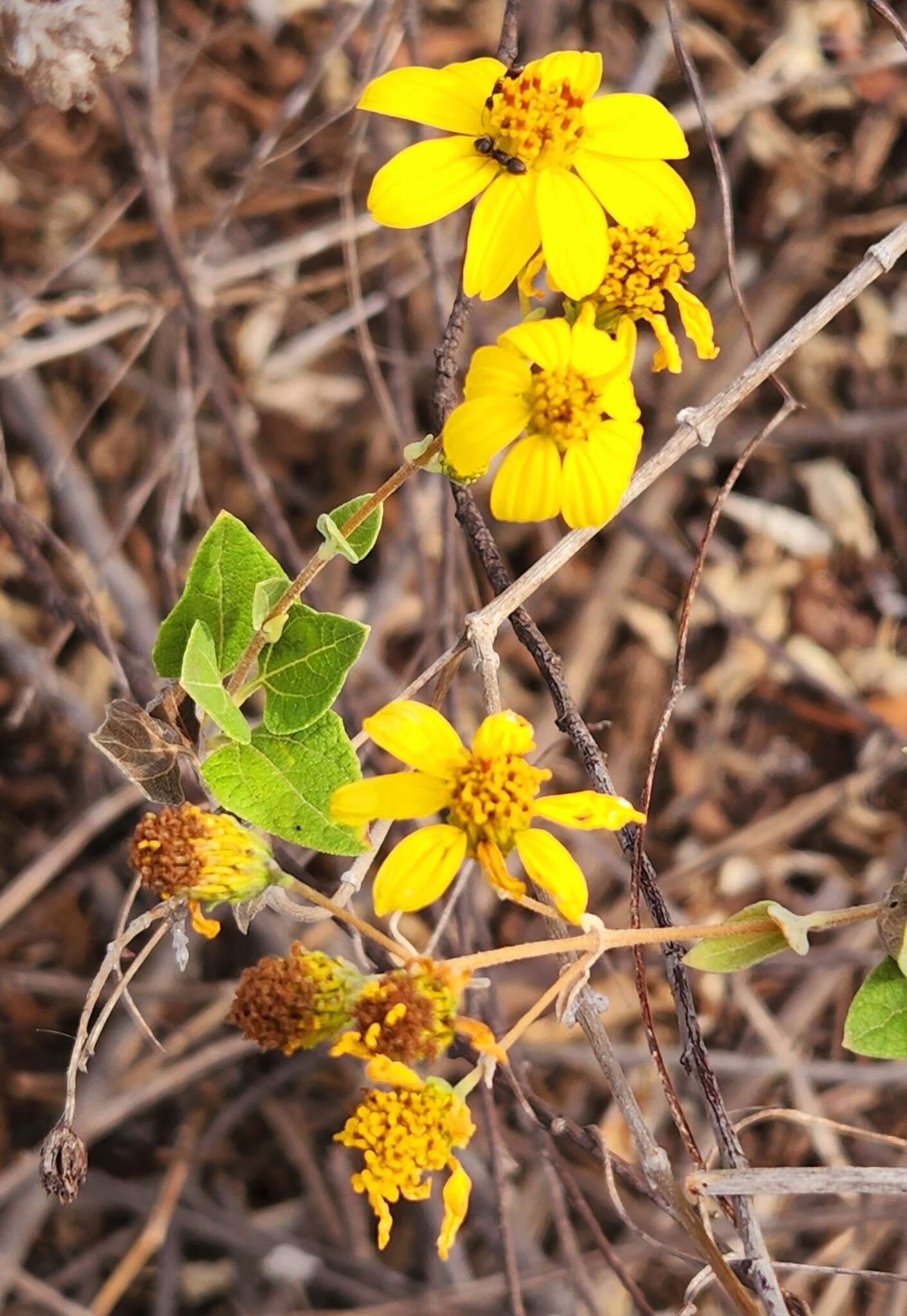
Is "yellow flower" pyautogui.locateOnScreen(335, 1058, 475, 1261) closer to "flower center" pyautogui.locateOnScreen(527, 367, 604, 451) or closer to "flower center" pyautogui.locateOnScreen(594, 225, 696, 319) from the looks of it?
"flower center" pyautogui.locateOnScreen(527, 367, 604, 451)

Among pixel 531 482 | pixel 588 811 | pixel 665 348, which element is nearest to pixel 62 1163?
pixel 588 811

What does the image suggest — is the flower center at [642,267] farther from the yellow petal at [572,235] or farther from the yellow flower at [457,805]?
the yellow flower at [457,805]

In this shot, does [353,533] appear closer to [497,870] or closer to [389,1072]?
[497,870]

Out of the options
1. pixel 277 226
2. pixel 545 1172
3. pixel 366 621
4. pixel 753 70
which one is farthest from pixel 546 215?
pixel 753 70

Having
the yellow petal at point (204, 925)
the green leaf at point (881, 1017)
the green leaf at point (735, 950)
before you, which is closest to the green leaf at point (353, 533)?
the yellow petal at point (204, 925)

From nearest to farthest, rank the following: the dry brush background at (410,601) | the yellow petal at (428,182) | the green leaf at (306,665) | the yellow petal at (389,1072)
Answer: the yellow petal at (389,1072), the yellow petal at (428,182), the green leaf at (306,665), the dry brush background at (410,601)

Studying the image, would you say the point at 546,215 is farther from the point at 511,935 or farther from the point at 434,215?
the point at 511,935
